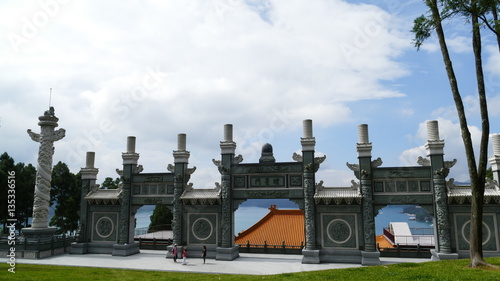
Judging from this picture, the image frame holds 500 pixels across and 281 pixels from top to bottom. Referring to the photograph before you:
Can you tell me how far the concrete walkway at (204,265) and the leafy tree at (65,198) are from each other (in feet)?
37.8

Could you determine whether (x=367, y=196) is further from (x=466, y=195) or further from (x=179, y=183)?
(x=179, y=183)

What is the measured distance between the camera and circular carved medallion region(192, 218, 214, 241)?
1958cm

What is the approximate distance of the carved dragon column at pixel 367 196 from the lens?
1698cm

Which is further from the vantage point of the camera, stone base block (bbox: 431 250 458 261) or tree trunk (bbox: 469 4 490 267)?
stone base block (bbox: 431 250 458 261)

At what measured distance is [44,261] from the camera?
60.1 feet

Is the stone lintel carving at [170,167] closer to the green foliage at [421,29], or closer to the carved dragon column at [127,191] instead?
the carved dragon column at [127,191]

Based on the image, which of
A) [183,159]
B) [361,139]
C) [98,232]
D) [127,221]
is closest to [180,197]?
[183,159]

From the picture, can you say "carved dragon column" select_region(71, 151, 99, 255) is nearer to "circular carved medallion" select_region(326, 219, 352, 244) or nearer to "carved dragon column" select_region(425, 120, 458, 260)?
"circular carved medallion" select_region(326, 219, 352, 244)

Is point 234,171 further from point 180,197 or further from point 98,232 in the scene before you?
point 98,232

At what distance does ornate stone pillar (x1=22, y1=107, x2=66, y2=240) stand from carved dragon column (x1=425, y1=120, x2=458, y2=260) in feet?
69.6

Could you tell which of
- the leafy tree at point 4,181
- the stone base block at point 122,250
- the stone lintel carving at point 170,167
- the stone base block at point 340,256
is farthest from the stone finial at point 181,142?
the leafy tree at point 4,181

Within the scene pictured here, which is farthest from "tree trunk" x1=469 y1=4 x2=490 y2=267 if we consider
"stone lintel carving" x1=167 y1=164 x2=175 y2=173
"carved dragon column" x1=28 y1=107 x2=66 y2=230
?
"carved dragon column" x1=28 y1=107 x2=66 y2=230

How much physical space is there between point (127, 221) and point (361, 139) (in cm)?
1420

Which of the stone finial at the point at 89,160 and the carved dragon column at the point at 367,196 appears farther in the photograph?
the stone finial at the point at 89,160
